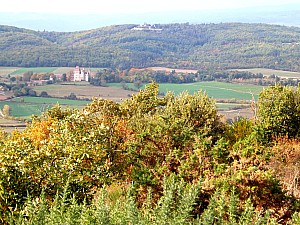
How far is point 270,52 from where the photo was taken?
424ft

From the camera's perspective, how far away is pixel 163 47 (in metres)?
162

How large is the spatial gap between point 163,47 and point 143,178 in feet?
497

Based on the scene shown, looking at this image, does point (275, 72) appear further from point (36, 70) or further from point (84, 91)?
point (36, 70)

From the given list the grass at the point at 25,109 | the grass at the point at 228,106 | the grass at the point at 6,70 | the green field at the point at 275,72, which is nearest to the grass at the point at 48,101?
the grass at the point at 25,109

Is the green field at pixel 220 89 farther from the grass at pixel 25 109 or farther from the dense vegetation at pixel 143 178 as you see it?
the dense vegetation at pixel 143 178

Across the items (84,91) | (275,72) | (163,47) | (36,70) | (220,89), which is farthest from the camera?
(163,47)

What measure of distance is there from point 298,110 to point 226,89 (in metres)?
57.2

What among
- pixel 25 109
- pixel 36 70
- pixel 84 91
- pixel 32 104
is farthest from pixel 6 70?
pixel 25 109

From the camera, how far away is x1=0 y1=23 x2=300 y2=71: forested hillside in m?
119

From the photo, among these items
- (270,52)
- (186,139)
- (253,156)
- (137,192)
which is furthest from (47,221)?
(270,52)

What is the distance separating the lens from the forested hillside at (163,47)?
4668 inches

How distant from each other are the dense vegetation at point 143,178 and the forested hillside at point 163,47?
93501 mm

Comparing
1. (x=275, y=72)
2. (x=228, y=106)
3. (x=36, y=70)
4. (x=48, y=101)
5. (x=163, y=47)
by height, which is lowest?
(x=48, y=101)

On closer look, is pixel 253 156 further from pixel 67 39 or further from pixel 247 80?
pixel 67 39
